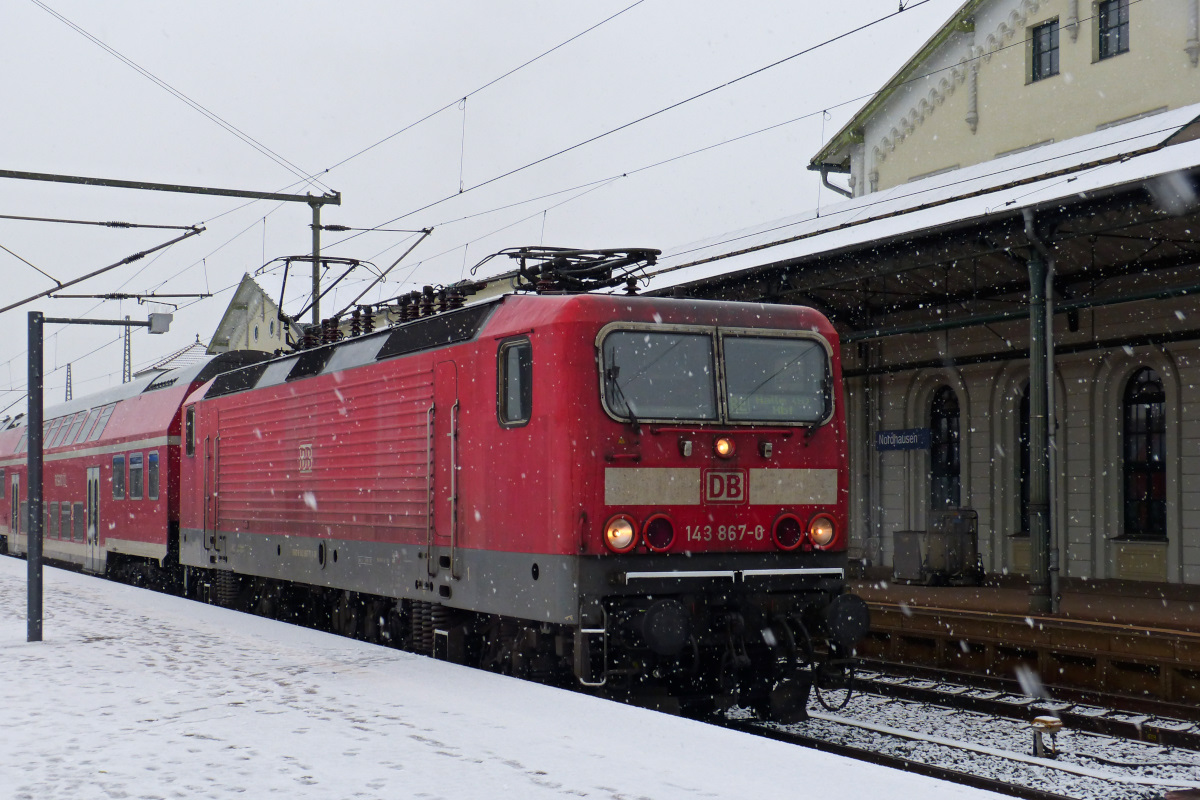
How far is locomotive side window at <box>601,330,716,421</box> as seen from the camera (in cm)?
873

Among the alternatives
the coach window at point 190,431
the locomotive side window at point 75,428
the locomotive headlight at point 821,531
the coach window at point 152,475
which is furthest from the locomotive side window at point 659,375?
the locomotive side window at point 75,428

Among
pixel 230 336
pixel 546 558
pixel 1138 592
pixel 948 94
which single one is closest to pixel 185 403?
pixel 546 558

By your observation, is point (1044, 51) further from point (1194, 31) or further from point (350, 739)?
point (350, 739)

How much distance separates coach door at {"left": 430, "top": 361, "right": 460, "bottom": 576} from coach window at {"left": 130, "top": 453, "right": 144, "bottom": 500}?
35.0 feet

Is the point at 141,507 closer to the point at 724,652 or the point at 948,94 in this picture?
the point at 724,652

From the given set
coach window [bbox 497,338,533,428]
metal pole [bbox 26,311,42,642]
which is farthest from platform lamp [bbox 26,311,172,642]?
coach window [bbox 497,338,533,428]

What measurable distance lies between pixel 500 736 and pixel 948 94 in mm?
22602

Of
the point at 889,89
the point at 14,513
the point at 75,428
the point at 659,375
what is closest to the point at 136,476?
the point at 75,428

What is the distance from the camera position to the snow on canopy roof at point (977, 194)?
Result: 531 inches

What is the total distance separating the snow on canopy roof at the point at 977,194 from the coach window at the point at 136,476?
8283 mm

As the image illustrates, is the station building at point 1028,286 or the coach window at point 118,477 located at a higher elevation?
the station building at point 1028,286

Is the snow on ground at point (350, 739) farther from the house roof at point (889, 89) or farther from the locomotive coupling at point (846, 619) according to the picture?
the house roof at point (889, 89)

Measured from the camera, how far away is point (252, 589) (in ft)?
51.1

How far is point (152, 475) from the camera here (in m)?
18.8
